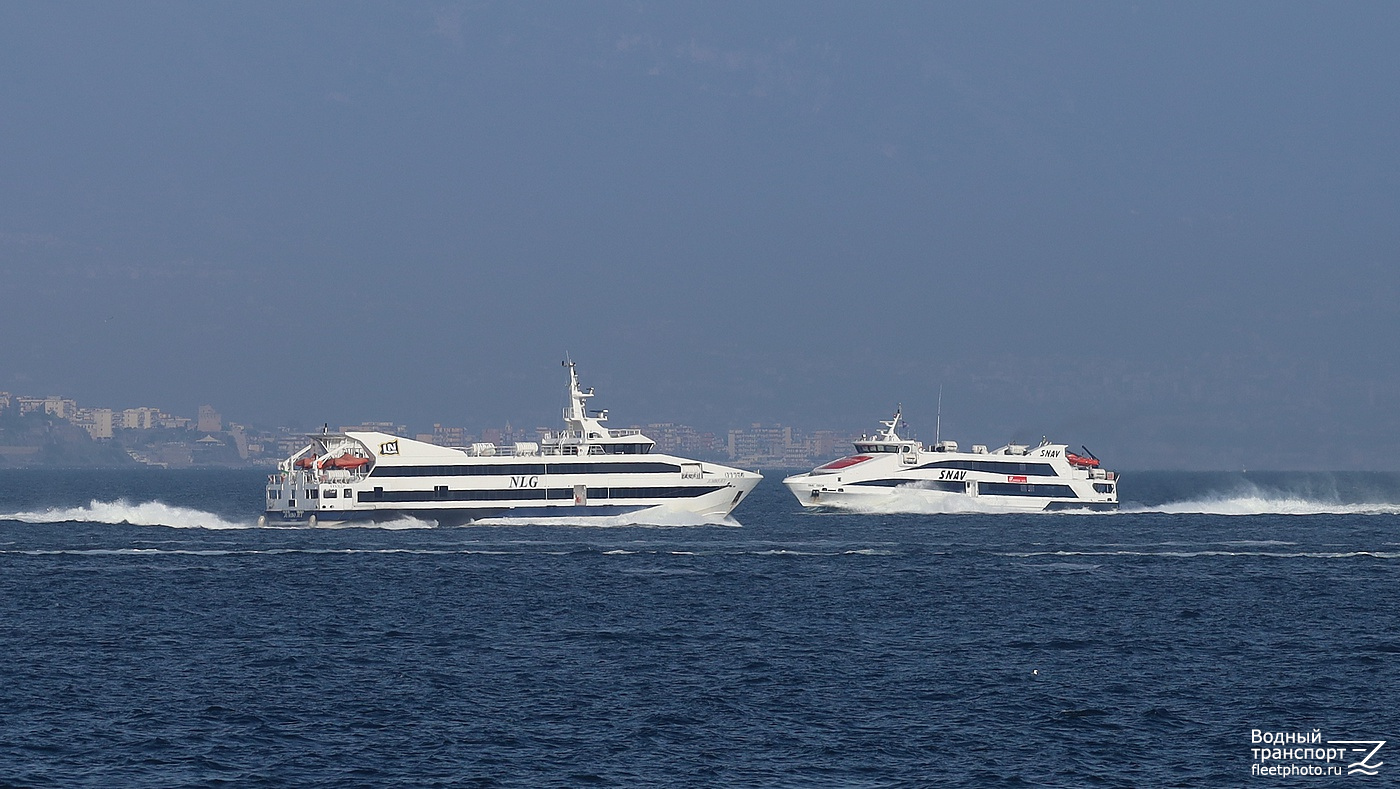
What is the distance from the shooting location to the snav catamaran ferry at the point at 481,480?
3903 inches

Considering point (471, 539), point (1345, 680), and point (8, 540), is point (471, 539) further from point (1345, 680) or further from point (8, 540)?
point (1345, 680)

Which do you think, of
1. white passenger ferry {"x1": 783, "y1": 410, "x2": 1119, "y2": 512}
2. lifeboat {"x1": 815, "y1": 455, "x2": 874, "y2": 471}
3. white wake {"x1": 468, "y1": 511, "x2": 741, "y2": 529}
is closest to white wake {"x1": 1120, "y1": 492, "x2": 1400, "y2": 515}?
white passenger ferry {"x1": 783, "y1": 410, "x2": 1119, "y2": 512}

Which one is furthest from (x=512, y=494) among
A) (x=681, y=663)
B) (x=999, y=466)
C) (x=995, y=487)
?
(x=681, y=663)

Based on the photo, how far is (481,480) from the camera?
9956cm

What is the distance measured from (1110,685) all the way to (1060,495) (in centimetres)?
8326

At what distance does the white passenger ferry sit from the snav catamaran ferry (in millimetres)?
26339

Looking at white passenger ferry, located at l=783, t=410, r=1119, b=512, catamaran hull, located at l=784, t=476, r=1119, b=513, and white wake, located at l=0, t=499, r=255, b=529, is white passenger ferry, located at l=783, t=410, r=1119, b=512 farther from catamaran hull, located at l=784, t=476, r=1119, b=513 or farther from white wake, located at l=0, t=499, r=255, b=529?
white wake, located at l=0, t=499, r=255, b=529

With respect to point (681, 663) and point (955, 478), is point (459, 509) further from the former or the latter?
point (681, 663)

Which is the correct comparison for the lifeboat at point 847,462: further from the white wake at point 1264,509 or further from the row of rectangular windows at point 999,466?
the white wake at point 1264,509

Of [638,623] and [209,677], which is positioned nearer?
[209,677]

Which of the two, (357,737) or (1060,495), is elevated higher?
(1060,495)

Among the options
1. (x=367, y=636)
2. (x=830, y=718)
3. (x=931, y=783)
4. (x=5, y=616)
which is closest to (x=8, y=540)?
(x=5, y=616)

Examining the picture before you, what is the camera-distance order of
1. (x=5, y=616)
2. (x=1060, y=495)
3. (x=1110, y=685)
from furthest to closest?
(x=1060, y=495), (x=5, y=616), (x=1110, y=685)

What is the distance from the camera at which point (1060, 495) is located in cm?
12612
